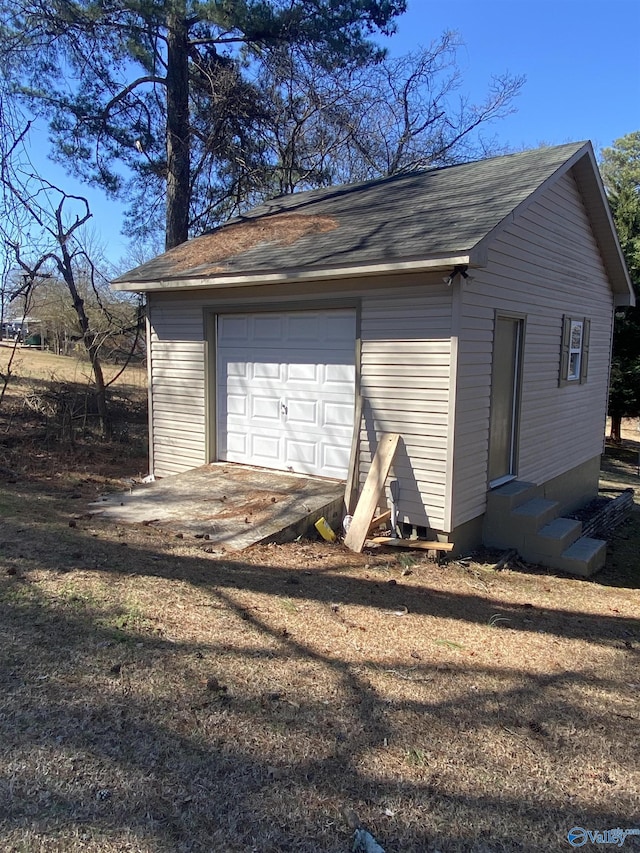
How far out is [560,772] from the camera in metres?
2.88

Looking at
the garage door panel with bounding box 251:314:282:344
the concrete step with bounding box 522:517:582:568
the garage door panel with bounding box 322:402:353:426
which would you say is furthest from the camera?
the garage door panel with bounding box 251:314:282:344

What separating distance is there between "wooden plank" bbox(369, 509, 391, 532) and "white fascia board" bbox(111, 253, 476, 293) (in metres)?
2.64

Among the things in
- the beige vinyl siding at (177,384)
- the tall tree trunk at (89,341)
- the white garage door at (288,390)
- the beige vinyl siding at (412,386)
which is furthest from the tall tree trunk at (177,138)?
the beige vinyl siding at (412,386)

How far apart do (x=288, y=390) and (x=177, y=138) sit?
332 inches

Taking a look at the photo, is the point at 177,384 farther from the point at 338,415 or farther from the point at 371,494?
the point at 371,494

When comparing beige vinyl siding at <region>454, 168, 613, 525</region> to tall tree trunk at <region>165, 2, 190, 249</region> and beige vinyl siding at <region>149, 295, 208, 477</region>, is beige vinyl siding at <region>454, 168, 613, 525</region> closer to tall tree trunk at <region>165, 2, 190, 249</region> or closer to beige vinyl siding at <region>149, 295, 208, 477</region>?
beige vinyl siding at <region>149, 295, 208, 477</region>

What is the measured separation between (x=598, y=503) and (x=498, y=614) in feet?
23.4

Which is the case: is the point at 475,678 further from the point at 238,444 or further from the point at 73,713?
the point at 238,444

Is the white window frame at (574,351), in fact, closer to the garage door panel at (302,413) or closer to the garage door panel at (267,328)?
the garage door panel at (302,413)

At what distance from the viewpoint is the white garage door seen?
24.6 ft

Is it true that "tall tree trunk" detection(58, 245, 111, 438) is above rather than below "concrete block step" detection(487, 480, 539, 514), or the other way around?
above

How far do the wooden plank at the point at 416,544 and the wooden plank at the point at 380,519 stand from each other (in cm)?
14

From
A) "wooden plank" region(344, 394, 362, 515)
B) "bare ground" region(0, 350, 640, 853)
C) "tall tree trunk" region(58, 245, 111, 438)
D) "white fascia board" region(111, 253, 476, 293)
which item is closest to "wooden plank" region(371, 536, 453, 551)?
"wooden plank" region(344, 394, 362, 515)
